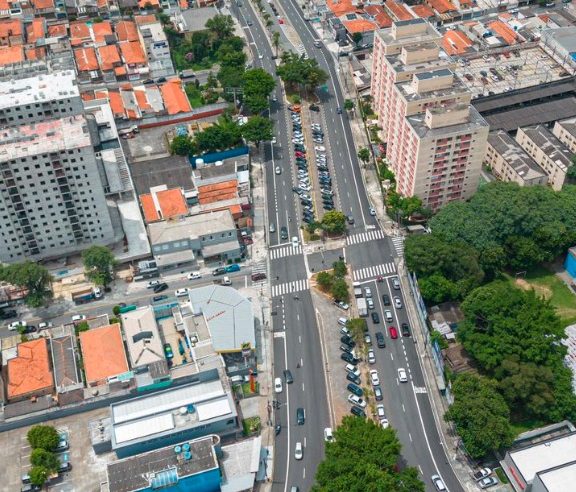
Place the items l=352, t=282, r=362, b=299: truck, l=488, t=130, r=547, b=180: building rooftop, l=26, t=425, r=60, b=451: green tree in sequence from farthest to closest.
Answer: l=488, t=130, r=547, b=180: building rooftop < l=352, t=282, r=362, b=299: truck < l=26, t=425, r=60, b=451: green tree

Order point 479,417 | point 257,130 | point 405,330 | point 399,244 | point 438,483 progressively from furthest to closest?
point 257,130
point 399,244
point 405,330
point 479,417
point 438,483

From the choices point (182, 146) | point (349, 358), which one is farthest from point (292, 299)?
point (182, 146)

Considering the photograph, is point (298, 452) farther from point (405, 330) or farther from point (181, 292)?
point (181, 292)

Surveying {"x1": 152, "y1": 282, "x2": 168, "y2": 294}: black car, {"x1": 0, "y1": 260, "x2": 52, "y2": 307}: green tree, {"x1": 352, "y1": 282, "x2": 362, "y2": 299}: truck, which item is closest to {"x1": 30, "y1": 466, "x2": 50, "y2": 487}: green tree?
{"x1": 0, "y1": 260, "x2": 52, "y2": 307}: green tree

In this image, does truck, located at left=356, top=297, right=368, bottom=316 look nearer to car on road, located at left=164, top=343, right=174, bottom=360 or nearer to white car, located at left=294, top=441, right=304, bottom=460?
white car, located at left=294, top=441, right=304, bottom=460

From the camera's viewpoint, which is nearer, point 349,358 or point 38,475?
point 38,475

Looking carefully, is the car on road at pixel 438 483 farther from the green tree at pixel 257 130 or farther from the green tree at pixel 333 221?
the green tree at pixel 257 130
